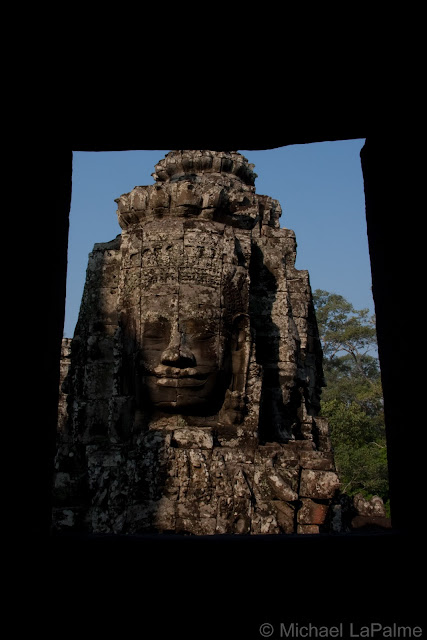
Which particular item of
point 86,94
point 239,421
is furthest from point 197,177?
point 86,94

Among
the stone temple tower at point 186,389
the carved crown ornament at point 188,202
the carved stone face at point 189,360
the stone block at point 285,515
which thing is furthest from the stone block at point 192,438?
the carved crown ornament at point 188,202

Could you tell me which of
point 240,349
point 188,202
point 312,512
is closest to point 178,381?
point 240,349

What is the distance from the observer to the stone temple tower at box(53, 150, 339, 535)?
591 centimetres

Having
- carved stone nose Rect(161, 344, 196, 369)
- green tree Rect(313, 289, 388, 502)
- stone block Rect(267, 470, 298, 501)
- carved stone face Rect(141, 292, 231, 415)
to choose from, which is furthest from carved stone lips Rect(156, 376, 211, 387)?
green tree Rect(313, 289, 388, 502)

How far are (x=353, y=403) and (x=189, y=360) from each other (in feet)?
57.9

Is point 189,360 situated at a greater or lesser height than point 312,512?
greater

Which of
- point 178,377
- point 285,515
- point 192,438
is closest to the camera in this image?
point 285,515

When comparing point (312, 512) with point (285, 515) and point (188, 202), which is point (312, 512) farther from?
point (188, 202)

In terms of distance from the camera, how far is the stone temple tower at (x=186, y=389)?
5906 mm

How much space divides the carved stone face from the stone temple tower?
0.01 m

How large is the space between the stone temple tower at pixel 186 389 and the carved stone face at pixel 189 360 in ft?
0.05

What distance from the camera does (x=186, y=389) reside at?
21.3 feet

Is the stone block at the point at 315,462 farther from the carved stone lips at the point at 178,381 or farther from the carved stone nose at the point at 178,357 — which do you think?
the carved stone nose at the point at 178,357

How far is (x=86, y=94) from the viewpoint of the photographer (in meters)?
1.80
